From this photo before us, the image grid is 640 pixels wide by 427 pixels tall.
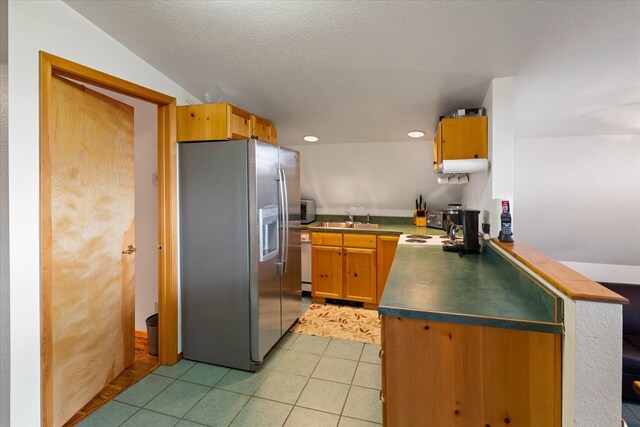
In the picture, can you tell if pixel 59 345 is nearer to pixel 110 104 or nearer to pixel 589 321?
pixel 110 104

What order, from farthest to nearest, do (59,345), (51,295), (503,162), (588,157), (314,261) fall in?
1. (314,261)
2. (588,157)
3. (503,162)
4. (59,345)
5. (51,295)

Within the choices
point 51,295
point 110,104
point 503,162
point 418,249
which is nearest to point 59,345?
point 51,295

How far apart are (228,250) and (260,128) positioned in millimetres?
1256

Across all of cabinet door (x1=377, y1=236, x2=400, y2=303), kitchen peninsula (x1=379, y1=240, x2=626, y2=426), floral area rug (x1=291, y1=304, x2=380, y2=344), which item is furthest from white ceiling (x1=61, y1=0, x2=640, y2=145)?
floral area rug (x1=291, y1=304, x2=380, y2=344)

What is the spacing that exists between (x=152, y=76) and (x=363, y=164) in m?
2.53

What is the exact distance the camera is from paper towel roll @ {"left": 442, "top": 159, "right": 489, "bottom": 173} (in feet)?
7.18

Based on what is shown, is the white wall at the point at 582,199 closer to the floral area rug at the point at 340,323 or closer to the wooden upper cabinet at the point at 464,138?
the wooden upper cabinet at the point at 464,138

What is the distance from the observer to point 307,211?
4172 mm

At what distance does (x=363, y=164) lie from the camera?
3.95m

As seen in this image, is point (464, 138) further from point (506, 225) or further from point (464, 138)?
point (506, 225)

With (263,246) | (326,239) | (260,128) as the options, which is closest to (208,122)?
(260,128)

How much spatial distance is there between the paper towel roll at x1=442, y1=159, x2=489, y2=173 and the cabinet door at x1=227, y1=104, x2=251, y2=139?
1.61 metres

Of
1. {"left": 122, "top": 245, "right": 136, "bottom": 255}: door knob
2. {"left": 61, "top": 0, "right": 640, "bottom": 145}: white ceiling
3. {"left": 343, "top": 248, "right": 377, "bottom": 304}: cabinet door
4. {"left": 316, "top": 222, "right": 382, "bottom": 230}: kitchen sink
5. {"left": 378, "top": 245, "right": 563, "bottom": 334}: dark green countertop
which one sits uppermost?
{"left": 61, "top": 0, "right": 640, "bottom": 145}: white ceiling

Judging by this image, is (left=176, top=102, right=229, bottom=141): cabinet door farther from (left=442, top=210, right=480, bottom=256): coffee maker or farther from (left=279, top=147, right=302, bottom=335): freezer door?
(left=442, top=210, right=480, bottom=256): coffee maker
